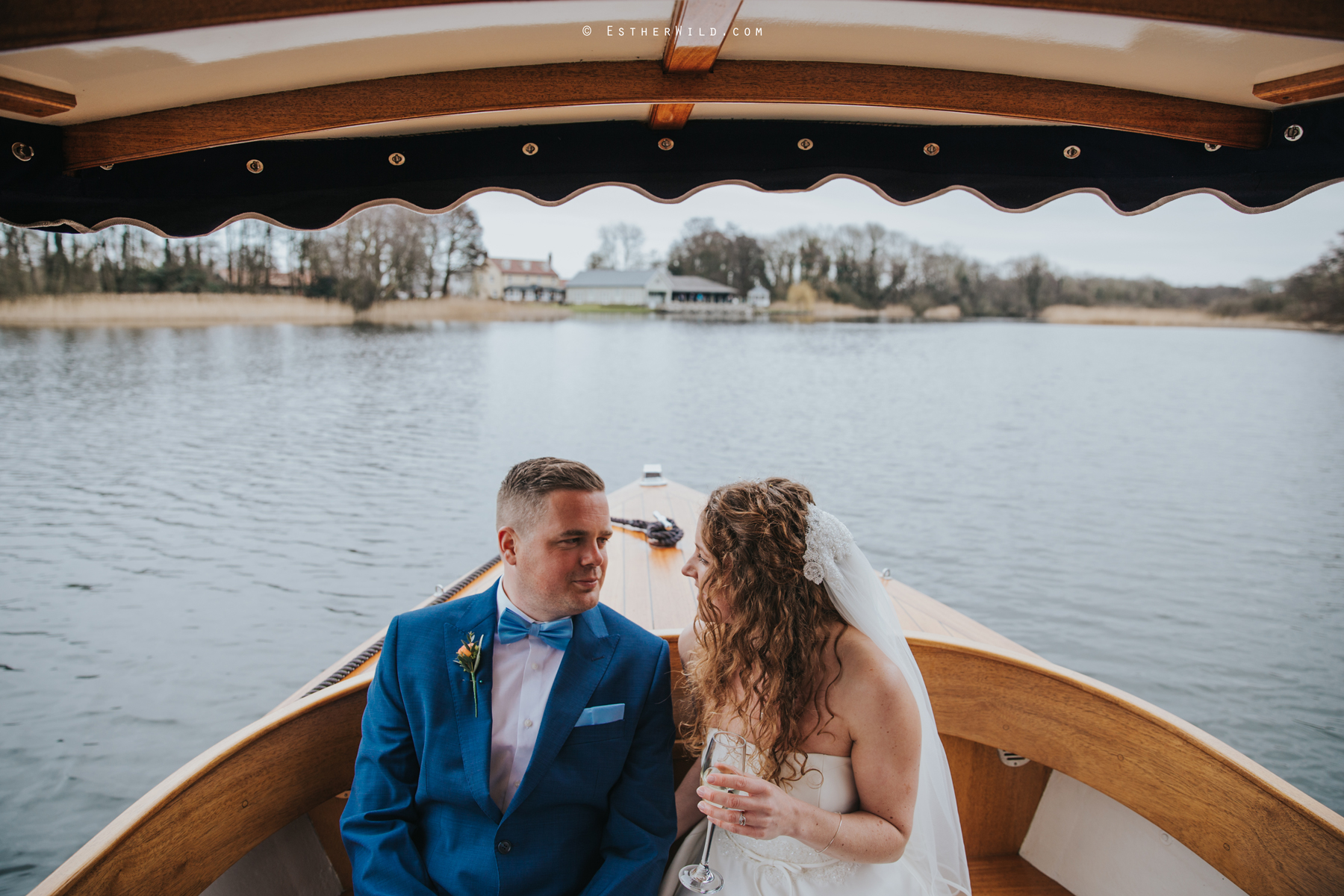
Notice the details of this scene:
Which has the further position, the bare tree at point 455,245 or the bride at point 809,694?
the bare tree at point 455,245

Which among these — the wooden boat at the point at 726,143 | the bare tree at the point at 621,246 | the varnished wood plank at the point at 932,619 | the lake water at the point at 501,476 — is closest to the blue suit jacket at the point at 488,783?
the wooden boat at the point at 726,143

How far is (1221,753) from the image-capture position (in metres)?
1.53

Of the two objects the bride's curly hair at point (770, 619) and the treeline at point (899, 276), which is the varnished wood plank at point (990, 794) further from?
the treeline at point (899, 276)

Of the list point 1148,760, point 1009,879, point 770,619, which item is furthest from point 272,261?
point 1148,760

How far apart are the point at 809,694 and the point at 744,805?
1.02ft

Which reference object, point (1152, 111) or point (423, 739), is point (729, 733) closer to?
point (423, 739)

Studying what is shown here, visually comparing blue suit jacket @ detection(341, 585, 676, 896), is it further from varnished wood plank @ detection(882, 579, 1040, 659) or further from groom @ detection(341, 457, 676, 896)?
varnished wood plank @ detection(882, 579, 1040, 659)

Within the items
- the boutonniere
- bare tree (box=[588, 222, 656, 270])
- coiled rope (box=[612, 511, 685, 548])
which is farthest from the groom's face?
bare tree (box=[588, 222, 656, 270])

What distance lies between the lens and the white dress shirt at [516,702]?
1463 millimetres

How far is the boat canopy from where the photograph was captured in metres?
1.30

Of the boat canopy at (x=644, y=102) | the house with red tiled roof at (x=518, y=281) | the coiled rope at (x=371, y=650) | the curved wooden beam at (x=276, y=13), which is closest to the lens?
the curved wooden beam at (x=276, y=13)

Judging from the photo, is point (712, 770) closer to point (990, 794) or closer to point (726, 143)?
point (990, 794)

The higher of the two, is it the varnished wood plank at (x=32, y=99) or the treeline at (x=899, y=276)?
the treeline at (x=899, y=276)

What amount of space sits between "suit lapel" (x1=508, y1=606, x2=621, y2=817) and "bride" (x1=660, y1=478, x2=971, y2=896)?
228 millimetres
